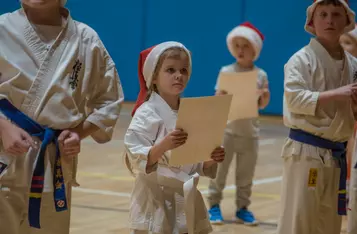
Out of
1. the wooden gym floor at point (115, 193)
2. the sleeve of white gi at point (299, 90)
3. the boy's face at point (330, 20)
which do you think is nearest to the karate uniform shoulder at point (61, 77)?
the sleeve of white gi at point (299, 90)

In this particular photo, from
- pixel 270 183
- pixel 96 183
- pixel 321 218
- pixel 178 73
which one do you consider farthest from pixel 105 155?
pixel 178 73

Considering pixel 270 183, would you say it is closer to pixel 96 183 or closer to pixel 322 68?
pixel 96 183

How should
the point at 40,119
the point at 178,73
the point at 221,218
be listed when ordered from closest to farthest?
the point at 40,119 → the point at 178,73 → the point at 221,218

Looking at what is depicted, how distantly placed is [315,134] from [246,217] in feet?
5.97

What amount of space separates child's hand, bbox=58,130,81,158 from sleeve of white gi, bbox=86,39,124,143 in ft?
0.53

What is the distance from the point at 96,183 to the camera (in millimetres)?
6926

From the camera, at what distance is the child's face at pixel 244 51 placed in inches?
236

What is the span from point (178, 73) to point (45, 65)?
2.22ft

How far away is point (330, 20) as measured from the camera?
3994 millimetres

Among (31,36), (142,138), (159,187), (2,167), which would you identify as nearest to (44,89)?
(31,36)

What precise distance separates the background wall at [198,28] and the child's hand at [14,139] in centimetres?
892

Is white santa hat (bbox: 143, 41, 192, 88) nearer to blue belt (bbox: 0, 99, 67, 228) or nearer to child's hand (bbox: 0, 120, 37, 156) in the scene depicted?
blue belt (bbox: 0, 99, 67, 228)

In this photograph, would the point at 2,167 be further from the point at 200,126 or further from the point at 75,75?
the point at 200,126

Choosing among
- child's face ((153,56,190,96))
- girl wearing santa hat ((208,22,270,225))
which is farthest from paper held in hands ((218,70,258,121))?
child's face ((153,56,190,96))
